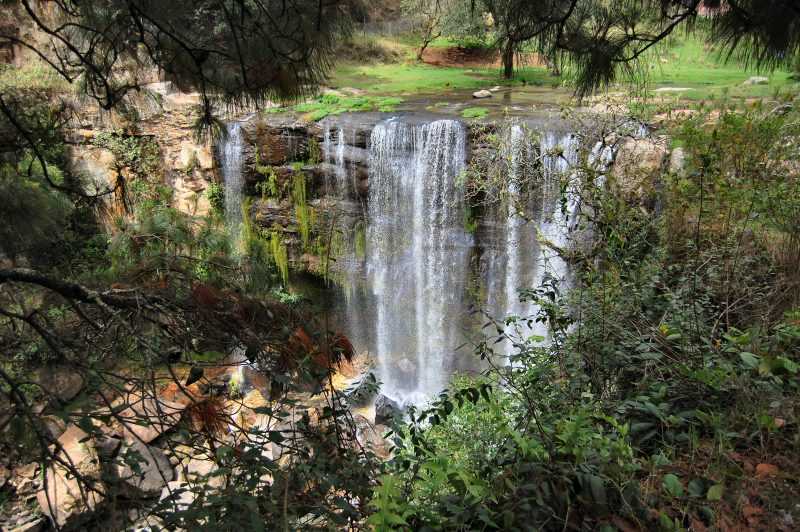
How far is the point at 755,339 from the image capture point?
2.23 metres

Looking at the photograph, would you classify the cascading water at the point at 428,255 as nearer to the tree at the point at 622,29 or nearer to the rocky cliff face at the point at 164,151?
the rocky cliff face at the point at 164,151

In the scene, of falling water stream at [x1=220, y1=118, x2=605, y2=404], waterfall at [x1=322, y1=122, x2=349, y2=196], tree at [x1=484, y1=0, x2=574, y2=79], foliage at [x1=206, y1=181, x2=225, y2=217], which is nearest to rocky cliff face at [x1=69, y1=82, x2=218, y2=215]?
foliage at [x1=206, y1=181, x2=225, y2=217]

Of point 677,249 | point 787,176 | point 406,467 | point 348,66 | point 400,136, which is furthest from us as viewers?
point 348,66

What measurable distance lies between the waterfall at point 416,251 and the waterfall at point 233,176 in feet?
8.26

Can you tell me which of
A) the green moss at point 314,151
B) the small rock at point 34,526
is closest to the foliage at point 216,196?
the green moss at point 314,151

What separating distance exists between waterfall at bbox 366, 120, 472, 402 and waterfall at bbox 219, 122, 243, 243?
2.52 meters

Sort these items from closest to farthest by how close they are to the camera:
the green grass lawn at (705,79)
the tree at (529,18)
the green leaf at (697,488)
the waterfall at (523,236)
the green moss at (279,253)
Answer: the green leaf at (697,488) → the tree at (529,18) → the waterfall at (523,236) → the green grass lawn at (705,79) → the green moss at (279,253)

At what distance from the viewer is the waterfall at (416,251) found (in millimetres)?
8477

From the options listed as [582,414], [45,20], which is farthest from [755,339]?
[45,20]

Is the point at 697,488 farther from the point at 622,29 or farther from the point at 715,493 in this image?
the point at 622,29

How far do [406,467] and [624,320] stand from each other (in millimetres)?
1867

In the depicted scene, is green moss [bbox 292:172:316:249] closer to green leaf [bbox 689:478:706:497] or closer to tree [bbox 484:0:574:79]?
tree [bbox 484:0:574:79]

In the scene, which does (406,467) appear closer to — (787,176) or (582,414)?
(582,414)

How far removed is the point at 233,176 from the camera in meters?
9.77
